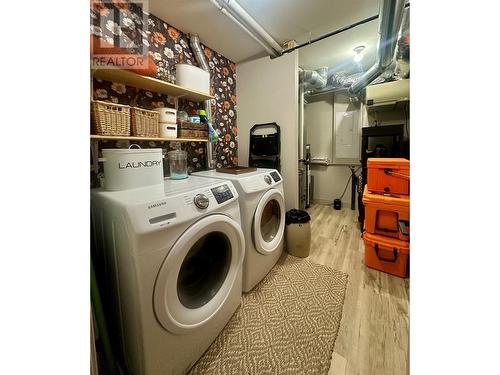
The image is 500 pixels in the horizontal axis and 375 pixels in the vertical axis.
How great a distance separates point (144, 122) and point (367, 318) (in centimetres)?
183

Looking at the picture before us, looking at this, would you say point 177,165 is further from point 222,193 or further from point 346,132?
point 346,132

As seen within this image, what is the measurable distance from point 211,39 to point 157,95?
0.79 m

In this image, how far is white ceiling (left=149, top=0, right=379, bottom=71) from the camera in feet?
4.91

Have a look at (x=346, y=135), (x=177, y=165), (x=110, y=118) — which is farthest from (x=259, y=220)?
(x=346, y=135)

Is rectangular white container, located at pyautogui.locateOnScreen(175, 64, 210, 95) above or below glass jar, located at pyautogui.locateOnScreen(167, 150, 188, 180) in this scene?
above

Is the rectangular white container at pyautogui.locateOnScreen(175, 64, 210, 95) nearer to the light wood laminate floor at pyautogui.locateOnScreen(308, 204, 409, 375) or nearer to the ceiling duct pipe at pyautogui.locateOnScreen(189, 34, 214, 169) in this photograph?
the ceiling duct pipe at pyautogui.locateOnScreen(189, 34, 214, 169)

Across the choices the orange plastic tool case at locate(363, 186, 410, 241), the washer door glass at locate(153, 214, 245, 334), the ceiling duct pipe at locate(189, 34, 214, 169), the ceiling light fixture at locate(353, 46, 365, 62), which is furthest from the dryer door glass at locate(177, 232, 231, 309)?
the ceiling light fixture at locate(353, 46, 365, 62)

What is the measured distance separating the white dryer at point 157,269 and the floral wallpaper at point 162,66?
2.84ft

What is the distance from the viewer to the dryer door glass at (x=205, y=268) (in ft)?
3.49

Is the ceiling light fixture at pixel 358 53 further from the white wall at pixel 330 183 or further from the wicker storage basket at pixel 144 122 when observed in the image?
the wicker storage basket at pixel 144 122

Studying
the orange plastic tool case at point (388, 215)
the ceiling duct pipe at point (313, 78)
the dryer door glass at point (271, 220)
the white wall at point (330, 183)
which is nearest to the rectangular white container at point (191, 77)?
the dryer door glass at point (271, 220)

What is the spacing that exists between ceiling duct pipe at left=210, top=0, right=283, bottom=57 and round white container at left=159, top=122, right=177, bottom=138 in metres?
0.84
